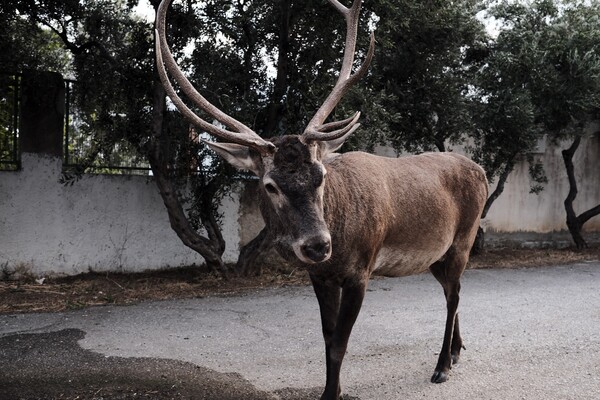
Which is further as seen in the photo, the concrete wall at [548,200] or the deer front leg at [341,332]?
the concrete wall at [548,200]

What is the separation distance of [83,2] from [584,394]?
7662 millimetres

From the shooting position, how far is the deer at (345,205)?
141 inches

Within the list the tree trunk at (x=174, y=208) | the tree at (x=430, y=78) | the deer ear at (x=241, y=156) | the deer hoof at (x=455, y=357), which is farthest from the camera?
the tree at (x=430, y=78)

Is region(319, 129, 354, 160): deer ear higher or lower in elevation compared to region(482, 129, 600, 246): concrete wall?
higher

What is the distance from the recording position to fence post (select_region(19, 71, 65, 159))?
8078mm

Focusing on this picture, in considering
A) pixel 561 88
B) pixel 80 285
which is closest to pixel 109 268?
pixel 80 285

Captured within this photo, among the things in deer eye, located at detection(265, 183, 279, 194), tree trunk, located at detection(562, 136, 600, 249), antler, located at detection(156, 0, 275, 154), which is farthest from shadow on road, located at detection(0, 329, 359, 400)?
tree trunk, located at detection(562, 136, 600, 249)

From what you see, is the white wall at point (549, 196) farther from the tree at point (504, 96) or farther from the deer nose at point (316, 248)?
the deer nose at point (316, 248)

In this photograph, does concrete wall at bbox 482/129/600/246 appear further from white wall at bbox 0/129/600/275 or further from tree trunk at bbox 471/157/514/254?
white wall at bbox 0/129/600/275

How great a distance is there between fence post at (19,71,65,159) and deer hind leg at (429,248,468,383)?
5690mm

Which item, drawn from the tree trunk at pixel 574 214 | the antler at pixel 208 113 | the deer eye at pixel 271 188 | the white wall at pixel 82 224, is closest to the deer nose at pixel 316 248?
the deer eye at pixel 271 188

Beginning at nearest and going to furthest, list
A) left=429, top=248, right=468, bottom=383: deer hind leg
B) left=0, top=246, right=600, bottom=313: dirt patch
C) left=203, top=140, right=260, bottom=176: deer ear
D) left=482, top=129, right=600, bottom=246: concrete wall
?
left=203, top=140, right=260, bottom=176: deer ear → left=429, top=248, right=468, bottom=383: deer hind leg → left=0, top=246, right=600, bottom=313: dirt patch → left=482, top=129, right=600, bottom=246: concrete wall

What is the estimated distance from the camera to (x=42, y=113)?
8.22 m

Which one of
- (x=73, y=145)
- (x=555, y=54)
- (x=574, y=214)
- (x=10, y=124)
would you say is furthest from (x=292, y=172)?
(x=574, y=214)
